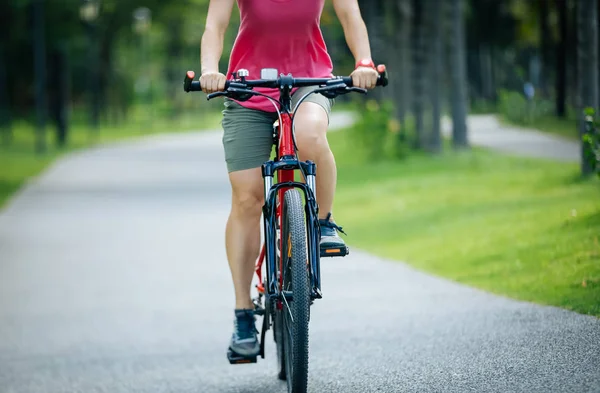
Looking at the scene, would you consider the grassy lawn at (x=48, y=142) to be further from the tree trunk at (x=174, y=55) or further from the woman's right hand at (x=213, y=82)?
the woman's right hand at (x=213, y=82)

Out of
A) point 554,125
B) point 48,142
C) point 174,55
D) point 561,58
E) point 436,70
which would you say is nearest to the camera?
point 436,70

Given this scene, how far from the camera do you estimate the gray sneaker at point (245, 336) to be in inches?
217

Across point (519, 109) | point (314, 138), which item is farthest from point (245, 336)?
point (519, 109)

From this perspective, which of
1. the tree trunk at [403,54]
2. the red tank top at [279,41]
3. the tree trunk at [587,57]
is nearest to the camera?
the red tank top at [279,41]

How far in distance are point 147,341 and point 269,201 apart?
314 centimetres

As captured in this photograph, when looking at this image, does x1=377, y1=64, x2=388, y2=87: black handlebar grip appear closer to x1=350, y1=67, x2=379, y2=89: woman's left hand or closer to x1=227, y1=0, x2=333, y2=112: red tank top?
x1=350, y1=67, x2=379, y2=89: woman's left hand

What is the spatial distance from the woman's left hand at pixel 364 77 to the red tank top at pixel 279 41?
38 centimetres

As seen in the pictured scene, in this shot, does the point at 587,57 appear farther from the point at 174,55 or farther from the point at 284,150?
the point at 174,55

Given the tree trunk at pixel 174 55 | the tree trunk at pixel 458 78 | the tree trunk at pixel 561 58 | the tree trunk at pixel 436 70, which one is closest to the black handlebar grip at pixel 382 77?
the tree trunk at pixel 458 78

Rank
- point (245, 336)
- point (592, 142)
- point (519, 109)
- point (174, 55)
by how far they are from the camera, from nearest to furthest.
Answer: point (245, 336), point (592, 142), point (519, 109), point (174, 55)

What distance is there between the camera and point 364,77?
16.5 ft

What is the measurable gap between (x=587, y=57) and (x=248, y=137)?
9496 mm

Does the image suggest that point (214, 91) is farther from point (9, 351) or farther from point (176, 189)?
point (176, 189)

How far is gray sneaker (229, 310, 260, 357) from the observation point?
5.51m
